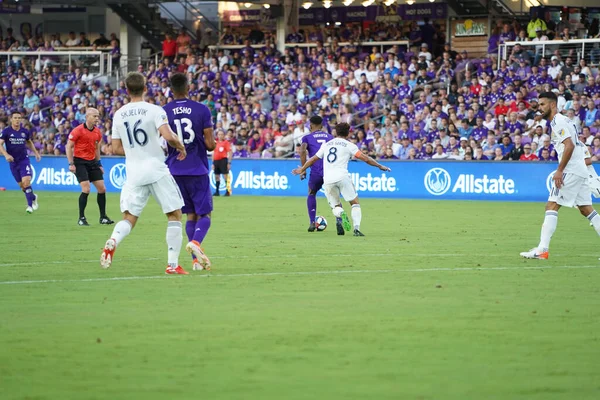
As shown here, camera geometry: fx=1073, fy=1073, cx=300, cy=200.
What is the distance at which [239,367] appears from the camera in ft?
22.3

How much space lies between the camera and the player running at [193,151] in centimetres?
1197

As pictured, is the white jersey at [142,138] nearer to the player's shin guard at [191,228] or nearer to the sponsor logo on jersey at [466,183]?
the player's shin guard at [191,228]

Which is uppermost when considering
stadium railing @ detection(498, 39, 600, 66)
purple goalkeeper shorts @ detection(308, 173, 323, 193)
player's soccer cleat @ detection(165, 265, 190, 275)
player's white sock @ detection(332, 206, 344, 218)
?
stadium railing @ detection(498, 39, 600, 66)

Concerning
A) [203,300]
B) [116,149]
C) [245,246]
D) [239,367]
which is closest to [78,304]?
[203,300]

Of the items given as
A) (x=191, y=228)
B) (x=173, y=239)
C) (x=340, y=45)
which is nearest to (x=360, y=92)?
(x=340, y=45)

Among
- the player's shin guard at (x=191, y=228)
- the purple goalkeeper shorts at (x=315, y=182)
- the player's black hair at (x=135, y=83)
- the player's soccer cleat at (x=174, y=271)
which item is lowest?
the player's soccer cleat at (x=174, y=271)

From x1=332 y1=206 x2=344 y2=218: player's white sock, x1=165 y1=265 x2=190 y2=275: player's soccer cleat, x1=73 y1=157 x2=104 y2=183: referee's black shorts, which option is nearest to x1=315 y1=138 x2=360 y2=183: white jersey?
x1=332 y1=206 x2=344 y2=218: player's white sock

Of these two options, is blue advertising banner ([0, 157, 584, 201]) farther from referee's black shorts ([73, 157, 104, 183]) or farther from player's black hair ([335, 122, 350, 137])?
player's black hair ([335, 122, 350, 137])

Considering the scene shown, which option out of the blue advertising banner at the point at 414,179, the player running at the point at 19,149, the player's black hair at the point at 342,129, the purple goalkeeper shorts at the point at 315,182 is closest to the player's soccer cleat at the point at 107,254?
the player's black hair at the point at 342,129

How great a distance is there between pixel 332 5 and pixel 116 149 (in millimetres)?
35272

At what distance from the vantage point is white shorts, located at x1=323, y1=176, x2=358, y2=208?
59.9ft

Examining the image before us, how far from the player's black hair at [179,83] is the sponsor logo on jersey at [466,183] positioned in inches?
753

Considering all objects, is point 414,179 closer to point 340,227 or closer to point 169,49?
point 340,227

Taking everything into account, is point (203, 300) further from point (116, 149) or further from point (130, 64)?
point (130, 64)
